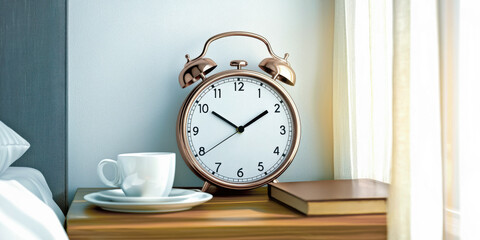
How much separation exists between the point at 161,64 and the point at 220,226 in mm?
609

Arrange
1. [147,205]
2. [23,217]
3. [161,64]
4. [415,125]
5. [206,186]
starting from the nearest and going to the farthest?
[23,217]
[415,125]
[147,205]
[206,186]
[161,64]

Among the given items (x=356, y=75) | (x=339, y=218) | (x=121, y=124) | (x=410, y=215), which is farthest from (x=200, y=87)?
(x=410, y=215)

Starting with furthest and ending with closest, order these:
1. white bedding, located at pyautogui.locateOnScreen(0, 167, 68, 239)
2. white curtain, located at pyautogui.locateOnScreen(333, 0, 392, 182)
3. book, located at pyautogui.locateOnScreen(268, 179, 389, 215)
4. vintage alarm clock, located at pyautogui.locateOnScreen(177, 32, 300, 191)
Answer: vintage alarm clock, located at pyautogui.locateOnScreen(177, 32, 300, 191) → white curtain, located at pyautogui.locateOnScreen(333, 0, 392, 182) → book, located at pyautogui.locateOnScreen(268, 179, 389, 215) → white bedding, located at pyautogui.locateOnScreen(0, 167, 68, 239)

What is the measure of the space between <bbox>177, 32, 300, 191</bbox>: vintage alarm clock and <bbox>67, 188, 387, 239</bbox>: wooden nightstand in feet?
0.95

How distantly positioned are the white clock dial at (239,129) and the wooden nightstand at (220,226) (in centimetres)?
30

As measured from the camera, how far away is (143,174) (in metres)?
0.95

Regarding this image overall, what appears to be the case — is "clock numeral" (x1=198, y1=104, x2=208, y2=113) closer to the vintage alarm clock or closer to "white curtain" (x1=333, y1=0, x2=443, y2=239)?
the vintage alarm clock

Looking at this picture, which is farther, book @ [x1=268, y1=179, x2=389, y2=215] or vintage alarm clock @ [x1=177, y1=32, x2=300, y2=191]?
vintage alarm clock @ [x1=177, y1=32, x2=300, y2=191]

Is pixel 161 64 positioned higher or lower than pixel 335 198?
higher

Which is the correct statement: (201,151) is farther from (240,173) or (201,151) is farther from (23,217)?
(23,217)

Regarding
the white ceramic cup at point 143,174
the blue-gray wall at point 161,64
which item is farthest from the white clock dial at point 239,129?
the white ceramic cup at point 143,174

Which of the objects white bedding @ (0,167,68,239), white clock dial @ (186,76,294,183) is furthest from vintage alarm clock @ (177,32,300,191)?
white bedding @ (0,167,68,239)

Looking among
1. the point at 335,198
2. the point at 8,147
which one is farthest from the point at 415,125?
the point at 8,147

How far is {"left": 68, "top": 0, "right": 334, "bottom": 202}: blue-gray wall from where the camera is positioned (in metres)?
1.29
